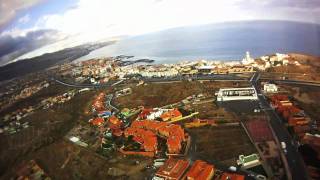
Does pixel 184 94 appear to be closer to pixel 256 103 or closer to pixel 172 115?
pixel 172 115

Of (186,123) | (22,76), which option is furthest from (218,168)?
(22,76)

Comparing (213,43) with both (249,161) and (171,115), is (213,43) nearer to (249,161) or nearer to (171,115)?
(171,115)

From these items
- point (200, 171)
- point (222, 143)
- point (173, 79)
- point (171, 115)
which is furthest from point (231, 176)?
point (173, 79)

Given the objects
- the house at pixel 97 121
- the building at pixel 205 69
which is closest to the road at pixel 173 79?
the building at pixel 205 69

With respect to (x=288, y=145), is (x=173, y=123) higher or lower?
higher

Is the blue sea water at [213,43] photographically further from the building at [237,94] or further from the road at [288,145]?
the road at [288,145]

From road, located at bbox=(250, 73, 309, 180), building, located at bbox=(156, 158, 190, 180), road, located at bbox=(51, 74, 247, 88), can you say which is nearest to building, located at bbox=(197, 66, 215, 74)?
road, located at bbox=(51, 74, 247, 88)
